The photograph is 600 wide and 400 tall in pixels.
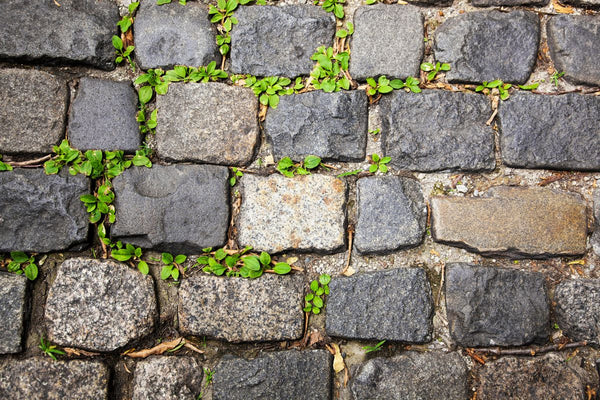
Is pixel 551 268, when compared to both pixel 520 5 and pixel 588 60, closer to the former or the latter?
pixel 588 60

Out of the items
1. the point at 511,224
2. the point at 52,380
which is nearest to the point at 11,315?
the point at 52,380

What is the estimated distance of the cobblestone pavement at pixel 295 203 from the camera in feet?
6.18

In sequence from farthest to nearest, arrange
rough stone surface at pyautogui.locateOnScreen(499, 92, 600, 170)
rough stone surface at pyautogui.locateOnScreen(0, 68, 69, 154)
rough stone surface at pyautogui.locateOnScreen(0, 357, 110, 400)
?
rough stone surface at pyautogui.locateOnScreen(499, 92, 600, 170) < rough stone surface at pyautogui.locateOnScreen(0, 68, 69, 154) < rough stone surface at pyautogui.locateOnScreen(0, 357, 110, 400)

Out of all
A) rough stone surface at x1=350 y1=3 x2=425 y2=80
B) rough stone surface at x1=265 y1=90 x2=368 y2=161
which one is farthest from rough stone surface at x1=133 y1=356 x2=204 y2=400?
rough stone surface at x1=350 y1=3 x2=425 y2=80

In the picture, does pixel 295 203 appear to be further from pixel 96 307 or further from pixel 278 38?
pixel 96 307

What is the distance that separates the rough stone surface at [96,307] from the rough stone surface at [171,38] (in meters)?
0.94

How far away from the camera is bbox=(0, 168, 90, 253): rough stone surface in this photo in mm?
1872

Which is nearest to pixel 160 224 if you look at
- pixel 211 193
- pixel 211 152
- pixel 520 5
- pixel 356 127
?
pixel 211 193

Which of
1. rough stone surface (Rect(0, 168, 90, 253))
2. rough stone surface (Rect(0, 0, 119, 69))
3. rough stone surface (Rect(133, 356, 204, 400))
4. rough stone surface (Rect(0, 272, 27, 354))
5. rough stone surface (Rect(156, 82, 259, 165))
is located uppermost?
rough stone surface (Rect(0, 0, 119, 69))

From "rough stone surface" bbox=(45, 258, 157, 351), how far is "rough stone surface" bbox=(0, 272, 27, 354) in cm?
10

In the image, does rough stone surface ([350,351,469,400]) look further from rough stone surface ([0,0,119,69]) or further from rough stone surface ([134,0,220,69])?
rough stone surface ([0,0,119,69])

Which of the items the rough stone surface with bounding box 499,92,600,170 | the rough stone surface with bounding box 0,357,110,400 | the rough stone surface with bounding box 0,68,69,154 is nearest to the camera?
the rough stone surface with bounding box 0,357,110,400

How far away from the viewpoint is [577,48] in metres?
2.10

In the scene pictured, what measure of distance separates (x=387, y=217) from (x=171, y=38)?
1268 mm
